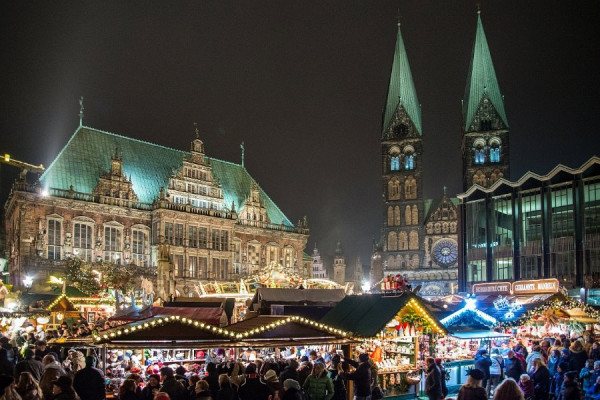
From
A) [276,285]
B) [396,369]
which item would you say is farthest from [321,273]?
[396,369]

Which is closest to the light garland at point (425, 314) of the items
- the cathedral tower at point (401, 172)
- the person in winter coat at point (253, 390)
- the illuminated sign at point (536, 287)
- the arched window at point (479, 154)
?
the person in winter coat at point (253, 390)

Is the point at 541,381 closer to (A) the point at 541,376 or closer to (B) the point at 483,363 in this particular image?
(A) the point at 541,376

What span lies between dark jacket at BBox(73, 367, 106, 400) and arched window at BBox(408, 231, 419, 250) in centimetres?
6757

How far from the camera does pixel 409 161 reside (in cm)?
7756

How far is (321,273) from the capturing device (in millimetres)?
114062

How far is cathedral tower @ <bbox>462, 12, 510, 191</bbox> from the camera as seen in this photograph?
7431cm

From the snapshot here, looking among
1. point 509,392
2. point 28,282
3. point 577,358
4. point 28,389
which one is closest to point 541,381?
point 577,358

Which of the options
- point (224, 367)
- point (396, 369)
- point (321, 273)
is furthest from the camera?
point (321, 273)

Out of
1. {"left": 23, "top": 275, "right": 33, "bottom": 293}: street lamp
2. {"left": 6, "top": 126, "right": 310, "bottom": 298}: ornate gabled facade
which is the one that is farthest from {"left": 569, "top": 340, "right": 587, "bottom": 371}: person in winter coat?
{"left": 23, "top": 275, "right": 33, "bottom": 293}: street lamp

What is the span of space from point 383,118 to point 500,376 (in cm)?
6678

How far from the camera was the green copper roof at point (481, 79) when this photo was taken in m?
74.2

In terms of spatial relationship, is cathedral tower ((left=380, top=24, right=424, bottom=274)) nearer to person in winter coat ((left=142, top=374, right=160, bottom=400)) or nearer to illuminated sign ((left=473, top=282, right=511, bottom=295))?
illuminated sign ((left=473, top=282, right=511, bottom=295))

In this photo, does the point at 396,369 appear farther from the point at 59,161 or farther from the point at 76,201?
the point at 59,161

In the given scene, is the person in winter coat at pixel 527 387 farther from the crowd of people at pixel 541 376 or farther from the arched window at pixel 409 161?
the arched window at pixel 409 161
